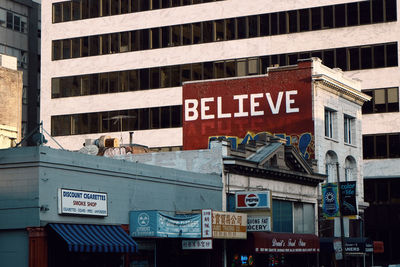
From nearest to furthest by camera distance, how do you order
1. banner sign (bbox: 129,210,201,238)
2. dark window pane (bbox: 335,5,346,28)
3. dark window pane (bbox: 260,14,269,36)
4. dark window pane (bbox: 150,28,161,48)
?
banner sign (bbox: 129,210,201,238) < dark window pane (bbox: 335,5,346,28) < dark window pane (bbox: 260,14,269,36) < dark window pane (bbox: 150,28,161,48)

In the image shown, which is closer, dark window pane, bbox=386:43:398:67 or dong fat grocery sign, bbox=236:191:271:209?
dong fat grocery sign, bbox=236:191:271:209

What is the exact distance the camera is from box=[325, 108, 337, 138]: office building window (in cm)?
5667

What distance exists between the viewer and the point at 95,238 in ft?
105

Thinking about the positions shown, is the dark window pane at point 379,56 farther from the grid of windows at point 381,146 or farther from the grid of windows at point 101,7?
the grid of windows at point 101,7

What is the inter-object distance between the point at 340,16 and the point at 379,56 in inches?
184

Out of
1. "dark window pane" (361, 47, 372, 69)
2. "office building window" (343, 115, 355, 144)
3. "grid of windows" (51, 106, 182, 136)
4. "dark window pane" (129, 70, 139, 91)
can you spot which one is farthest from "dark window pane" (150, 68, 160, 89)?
Answer: "office building window" (343, 115, 355, 144)

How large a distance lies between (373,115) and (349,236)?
14.1 meters

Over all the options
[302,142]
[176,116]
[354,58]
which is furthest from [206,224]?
[176,116]

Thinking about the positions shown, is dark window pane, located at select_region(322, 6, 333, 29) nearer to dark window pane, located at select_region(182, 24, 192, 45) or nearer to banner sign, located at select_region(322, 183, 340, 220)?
dark window pane, located at select_region(182, 24, 192, 45)

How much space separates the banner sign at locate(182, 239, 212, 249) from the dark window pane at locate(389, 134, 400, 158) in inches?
1366

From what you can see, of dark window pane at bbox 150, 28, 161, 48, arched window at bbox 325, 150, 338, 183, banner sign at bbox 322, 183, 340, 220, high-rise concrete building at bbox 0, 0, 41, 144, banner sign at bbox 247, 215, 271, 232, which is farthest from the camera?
high-rise concrete building at bbox 0, 0, 41, 144

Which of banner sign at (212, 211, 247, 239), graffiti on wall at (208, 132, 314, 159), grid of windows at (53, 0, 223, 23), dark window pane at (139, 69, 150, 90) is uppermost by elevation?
grid of windows at (53, 0, 223, 23)

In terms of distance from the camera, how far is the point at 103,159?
34.2m

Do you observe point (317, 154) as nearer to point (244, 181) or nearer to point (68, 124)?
point (244, 181)
